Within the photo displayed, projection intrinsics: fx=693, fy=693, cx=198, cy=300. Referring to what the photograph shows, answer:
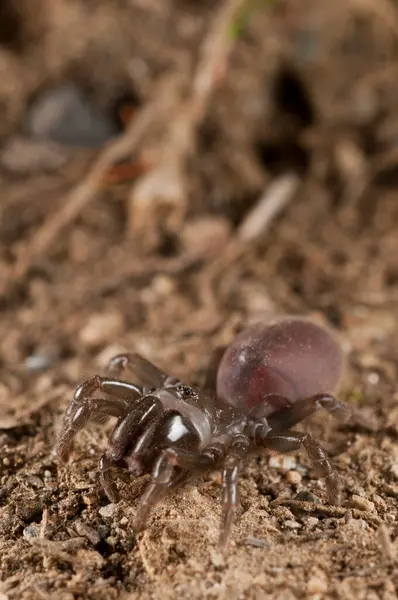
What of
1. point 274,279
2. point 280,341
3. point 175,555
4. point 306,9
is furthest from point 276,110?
point 175,555

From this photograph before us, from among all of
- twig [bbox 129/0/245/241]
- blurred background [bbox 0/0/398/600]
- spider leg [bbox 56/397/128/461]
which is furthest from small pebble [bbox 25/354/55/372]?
twig [bbox 129/0/245/241]

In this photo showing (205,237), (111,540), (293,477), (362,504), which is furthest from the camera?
(205,237)

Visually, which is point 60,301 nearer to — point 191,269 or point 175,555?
point 191,269

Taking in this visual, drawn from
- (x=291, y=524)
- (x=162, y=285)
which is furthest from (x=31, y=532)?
(x=162, y=285)

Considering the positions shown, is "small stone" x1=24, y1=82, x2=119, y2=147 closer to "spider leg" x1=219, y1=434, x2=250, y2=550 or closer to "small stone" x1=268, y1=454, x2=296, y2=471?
"small stone" x1=268, y1=454, x2=296, y2=471

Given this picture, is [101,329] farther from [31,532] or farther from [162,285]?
[31,532]

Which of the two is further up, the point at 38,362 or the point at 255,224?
the point at 38,362

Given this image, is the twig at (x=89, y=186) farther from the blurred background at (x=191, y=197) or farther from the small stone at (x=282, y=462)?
the small stone at (x=282, y=462)
